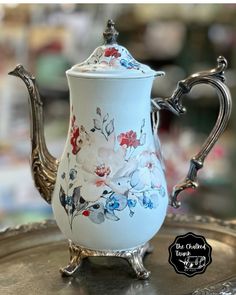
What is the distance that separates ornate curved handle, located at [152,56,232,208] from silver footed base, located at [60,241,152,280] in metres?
0.08

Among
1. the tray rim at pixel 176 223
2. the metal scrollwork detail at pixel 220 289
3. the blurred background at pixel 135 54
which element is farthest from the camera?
the blurred background at pixel 135 54

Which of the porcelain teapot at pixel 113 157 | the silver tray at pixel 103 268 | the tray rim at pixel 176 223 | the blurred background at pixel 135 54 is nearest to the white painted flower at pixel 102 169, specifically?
the porcelain teapot at pixel 113 157

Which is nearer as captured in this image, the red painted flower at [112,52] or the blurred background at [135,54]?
the red painted flower at [112,52]

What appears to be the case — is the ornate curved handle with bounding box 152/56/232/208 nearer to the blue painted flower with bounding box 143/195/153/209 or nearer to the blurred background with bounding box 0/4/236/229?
the blue painted flower with bounding box 143/195/153/209

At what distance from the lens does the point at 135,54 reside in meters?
1.92

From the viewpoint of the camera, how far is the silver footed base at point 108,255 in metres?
0.73

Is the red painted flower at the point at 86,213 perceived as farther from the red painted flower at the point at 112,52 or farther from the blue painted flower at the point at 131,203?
the red painted flower at the point at 112,52

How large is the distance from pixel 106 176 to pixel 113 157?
0.02m

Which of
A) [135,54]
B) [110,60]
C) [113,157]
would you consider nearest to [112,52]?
[110,60]

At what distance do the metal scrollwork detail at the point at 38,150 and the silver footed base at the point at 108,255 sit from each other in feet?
0.25

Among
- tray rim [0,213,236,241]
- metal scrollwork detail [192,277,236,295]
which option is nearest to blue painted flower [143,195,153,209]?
metal scrollwork detail [192,277,236,295]

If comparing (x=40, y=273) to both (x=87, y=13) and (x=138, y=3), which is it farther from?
(x=138, y=3)

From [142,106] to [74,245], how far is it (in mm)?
188

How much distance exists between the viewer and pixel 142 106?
28.1 inches
